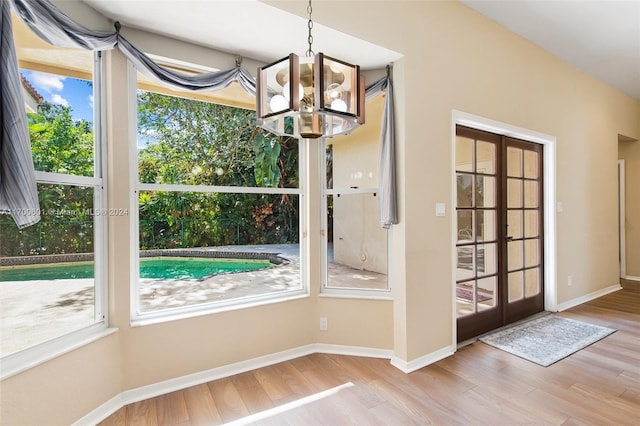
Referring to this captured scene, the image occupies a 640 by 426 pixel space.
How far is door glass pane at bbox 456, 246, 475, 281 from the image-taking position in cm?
312

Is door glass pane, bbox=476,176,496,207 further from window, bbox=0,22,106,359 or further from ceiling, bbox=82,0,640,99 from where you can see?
window, bbox=0,22,106,359

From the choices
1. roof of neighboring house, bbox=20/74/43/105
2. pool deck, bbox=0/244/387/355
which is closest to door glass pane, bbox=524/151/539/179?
pool deck, bbox=0/244/387/355

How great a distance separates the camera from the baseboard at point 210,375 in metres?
2.05

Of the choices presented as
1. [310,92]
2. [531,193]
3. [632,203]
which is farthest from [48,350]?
[632,203]

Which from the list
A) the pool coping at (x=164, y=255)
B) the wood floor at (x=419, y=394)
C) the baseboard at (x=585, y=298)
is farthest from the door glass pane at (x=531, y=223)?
the pool coping at (x=164, y=255)

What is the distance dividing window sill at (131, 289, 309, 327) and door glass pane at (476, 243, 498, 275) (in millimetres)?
1899

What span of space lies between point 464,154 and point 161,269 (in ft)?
10.1

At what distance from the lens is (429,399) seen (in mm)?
2195

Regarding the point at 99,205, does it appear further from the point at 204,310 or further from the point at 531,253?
the point at 531,253

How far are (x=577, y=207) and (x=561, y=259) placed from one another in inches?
33.0

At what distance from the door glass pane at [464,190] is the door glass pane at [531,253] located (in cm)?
127

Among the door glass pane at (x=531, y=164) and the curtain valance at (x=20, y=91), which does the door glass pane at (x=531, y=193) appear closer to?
the door glass pane at (x=531, y=164)

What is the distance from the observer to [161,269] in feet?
8.22

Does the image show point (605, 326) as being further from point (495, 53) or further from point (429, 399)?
point (495, 53)
